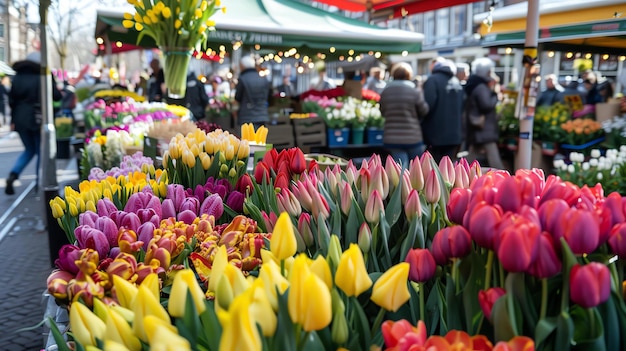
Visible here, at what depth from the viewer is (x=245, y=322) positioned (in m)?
0.78

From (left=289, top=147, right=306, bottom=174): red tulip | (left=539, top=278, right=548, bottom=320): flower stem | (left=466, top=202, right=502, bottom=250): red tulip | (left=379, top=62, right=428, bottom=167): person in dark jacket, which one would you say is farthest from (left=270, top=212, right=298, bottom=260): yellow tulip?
(left=379, top=62, right=428, bottom=167): person in dark jacket

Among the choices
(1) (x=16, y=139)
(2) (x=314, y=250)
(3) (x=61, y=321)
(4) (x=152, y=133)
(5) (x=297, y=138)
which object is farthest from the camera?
(1) (x=16, y=139)

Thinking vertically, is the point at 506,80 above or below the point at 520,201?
above

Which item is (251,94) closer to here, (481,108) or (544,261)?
(481,108)

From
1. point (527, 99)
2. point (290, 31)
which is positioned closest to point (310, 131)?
point (290, 31)

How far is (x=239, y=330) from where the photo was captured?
0.78 m

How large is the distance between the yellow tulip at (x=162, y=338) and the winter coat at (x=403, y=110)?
6.32m

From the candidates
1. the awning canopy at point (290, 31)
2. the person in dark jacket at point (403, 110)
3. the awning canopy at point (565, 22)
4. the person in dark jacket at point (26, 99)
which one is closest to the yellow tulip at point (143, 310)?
the awning canopy at point (565, 22)

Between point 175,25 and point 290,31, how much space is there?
99.0 inches

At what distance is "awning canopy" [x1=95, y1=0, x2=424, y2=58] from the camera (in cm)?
755

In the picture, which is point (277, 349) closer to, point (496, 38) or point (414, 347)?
point (414, 347)

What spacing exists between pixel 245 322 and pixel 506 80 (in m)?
26.1

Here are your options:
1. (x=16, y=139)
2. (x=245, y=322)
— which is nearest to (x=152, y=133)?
(x=245, y=322)

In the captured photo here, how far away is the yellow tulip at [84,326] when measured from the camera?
96cm
